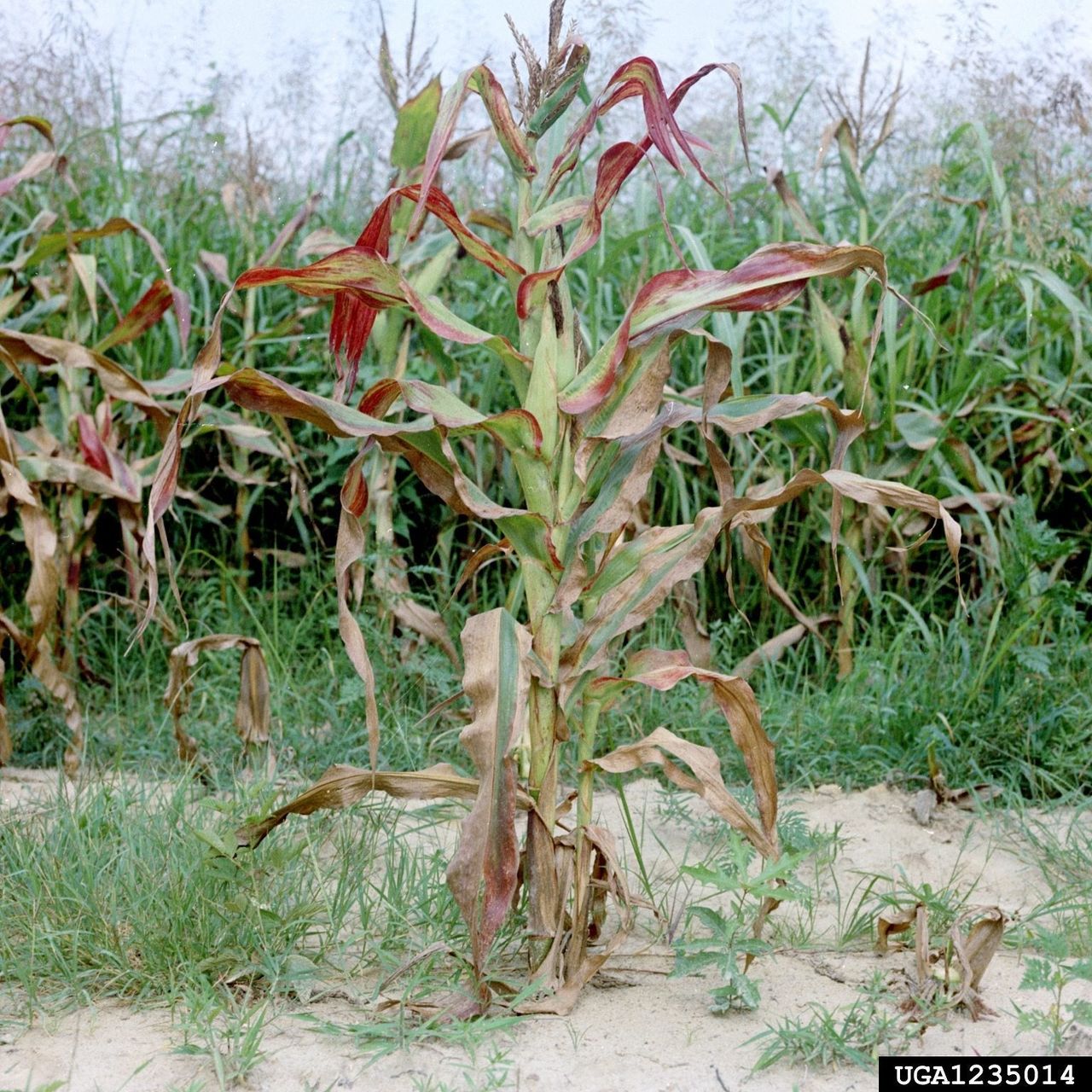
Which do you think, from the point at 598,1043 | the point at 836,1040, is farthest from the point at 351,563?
the point at 836,1040

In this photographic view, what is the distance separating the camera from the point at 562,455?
1.87 meters

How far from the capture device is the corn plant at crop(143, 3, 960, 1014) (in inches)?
68.3

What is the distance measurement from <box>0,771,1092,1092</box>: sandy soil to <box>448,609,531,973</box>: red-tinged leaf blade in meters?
0.16

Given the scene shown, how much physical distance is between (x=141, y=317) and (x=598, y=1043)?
2.20 m

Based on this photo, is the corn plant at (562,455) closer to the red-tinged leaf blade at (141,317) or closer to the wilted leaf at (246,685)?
the wilted leaf at (246,685)

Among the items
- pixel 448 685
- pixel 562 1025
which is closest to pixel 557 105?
pixel 562 1025

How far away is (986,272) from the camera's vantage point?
3.77m

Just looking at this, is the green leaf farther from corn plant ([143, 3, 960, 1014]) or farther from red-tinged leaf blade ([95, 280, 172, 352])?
corn plant ([143, 3, 960, 1014])

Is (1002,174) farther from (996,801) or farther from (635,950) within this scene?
(635,950)

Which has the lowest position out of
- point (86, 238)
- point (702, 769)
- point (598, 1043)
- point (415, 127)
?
point (598, 1043)

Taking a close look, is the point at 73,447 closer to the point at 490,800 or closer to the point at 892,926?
the point at 490,800

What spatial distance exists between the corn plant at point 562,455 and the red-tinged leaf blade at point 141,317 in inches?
54.6

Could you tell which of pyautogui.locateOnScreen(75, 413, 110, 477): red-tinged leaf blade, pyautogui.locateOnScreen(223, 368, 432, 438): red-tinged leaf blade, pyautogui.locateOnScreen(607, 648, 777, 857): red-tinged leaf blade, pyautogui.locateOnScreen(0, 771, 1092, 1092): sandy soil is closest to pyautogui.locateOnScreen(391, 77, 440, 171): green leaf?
pyautogui.locateOnScreen(75, 413, 110, 477): red-tinged leaf blade

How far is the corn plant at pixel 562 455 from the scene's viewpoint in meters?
1.74
